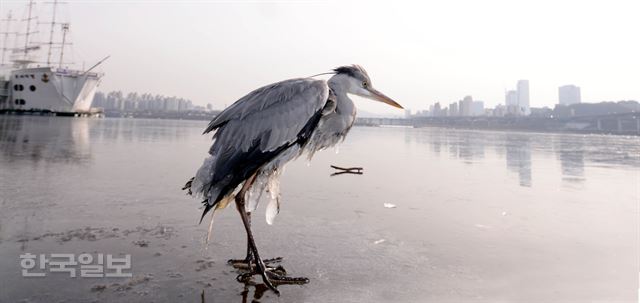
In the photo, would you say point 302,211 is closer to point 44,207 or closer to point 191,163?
point 44,207

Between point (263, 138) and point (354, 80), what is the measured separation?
142 cm

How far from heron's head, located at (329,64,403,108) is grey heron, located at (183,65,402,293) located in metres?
0.33

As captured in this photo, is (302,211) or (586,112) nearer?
(302,211)

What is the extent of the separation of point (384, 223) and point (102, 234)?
3.82 meters

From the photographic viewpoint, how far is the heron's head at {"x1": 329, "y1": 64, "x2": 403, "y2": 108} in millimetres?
4168

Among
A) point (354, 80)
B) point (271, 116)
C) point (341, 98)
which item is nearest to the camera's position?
point (271, 116)

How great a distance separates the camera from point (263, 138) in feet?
11.4

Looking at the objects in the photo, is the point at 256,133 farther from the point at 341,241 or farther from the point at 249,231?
the point at 341,241

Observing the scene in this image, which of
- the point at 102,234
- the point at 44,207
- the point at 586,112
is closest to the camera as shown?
the point at 102,234

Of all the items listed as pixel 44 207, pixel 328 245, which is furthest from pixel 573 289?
pixel 44 207

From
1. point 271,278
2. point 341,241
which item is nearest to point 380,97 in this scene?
point 341,241

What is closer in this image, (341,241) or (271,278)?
(271,278)

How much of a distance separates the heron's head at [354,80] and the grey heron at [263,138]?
0.33 metres

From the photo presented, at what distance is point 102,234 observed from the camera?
420 centimetres
